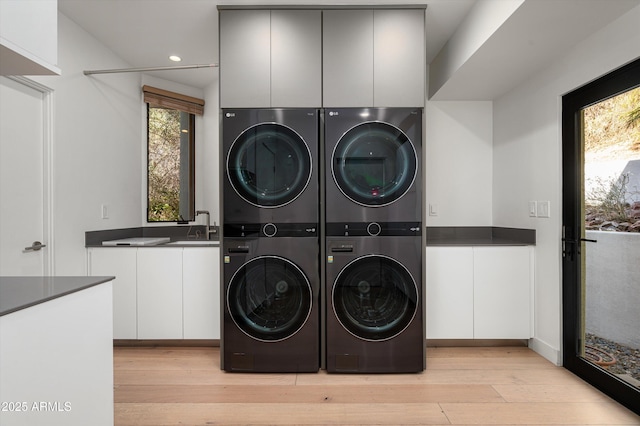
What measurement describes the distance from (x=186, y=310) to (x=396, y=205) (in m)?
1.83

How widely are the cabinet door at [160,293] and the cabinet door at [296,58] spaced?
1.49m

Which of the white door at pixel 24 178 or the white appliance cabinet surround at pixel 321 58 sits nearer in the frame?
the white door at pixel 24 178

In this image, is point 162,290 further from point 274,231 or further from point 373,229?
point 373,229

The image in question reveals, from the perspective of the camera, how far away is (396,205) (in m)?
2.34

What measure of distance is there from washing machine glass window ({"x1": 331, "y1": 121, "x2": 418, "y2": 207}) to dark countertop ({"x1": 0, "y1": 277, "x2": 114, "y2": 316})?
1.52 metres

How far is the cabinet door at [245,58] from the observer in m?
2.32

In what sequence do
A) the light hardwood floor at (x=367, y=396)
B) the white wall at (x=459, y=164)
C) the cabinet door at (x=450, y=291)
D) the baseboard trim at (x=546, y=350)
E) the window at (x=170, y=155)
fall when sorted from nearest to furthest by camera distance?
the light hardwood floor at (x=367, y=396)
the baseboard trim at (x=546, y=350)
the cabinet door at (x=450, y=291)
the white wall at (x=459, y=164)
the window at (x=170, y=155)

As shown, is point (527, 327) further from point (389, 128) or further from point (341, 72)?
point (341, 72)

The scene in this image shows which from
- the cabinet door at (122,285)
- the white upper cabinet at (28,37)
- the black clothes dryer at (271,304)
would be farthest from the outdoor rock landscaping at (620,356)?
the cabinet door at (122,285)

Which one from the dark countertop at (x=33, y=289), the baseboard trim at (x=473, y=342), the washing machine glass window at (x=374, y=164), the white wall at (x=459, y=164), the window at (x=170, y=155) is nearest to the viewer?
the dark countertop at (x=33, y=289)

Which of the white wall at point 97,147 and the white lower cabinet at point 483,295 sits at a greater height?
the white wall at point 97,147

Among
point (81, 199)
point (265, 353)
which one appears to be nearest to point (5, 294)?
point (265, 353)

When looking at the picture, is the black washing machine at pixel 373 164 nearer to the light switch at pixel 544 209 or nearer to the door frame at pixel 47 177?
the light switch at pixel 544 209

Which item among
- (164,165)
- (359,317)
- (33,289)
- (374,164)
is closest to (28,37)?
(33,289)
